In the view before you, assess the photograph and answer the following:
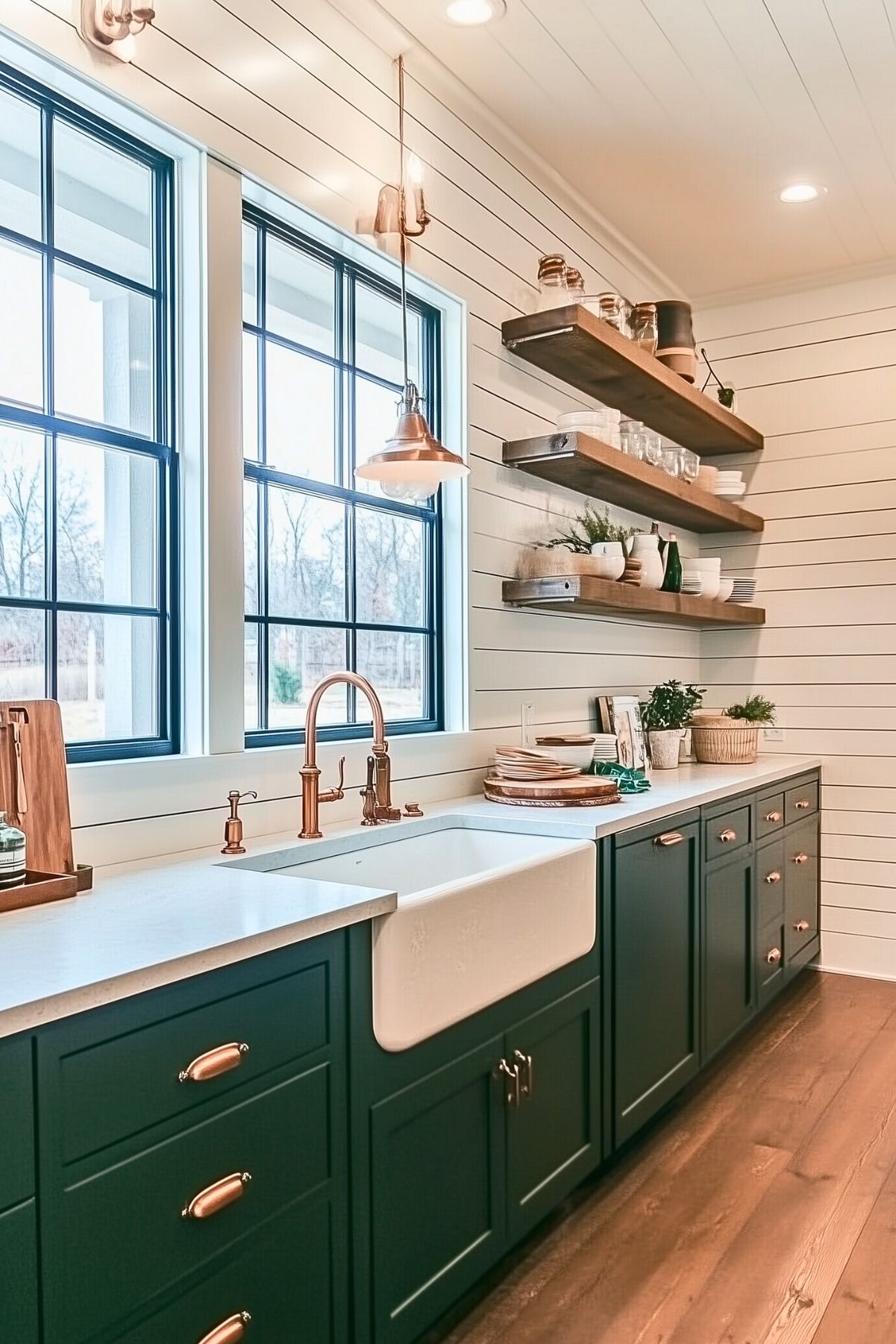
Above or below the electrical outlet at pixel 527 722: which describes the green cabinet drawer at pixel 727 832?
below

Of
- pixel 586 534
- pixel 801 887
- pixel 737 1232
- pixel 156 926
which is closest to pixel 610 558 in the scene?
pixel 586 534

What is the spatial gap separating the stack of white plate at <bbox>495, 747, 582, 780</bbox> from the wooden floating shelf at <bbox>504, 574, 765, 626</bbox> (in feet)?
1.56

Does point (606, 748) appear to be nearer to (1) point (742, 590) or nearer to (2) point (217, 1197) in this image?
(1) point (742, 590)

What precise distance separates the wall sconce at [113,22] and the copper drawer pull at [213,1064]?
1751mm

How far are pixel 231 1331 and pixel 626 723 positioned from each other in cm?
261

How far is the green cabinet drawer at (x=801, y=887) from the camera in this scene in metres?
3.91

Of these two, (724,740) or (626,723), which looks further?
(724,740)

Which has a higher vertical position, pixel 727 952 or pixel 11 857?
pixel 11 857

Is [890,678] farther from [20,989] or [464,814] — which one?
[20,989]

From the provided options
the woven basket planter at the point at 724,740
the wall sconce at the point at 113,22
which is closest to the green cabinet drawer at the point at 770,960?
the woven basket planter at the point at 724,740

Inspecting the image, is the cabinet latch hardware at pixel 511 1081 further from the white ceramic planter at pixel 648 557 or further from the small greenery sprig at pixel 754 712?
the small greenery sprig at pixel 754 712

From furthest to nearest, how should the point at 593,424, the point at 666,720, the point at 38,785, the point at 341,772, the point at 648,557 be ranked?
the point at 666,720 < the point at 648,557 < the point at 593,424 < the point at 341,772 < the point at 38,785

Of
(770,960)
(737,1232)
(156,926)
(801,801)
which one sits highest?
(156,926)

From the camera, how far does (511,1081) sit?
2.05 meters
